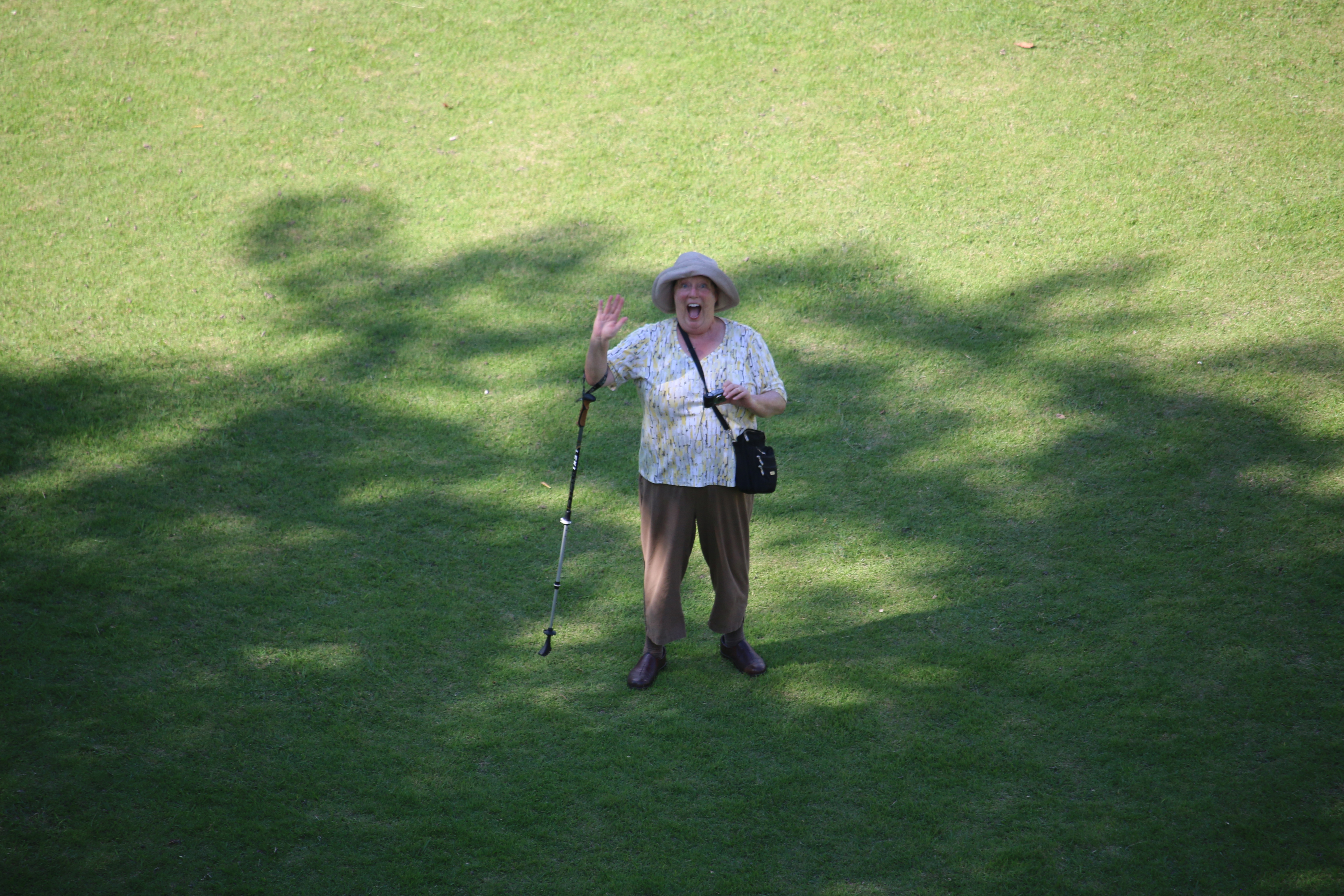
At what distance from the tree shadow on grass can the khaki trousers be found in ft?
1.11

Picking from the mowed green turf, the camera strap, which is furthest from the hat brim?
the mowed green turf

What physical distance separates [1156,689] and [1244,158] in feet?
17.4

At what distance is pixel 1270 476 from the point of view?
5.85 meters

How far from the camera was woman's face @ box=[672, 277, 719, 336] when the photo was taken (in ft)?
14.1

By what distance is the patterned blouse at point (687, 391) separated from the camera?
4.33m

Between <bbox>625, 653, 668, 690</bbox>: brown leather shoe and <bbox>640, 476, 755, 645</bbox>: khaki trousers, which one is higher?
<bbox>640, 476, 755, 645</bbox>: khaki trousers

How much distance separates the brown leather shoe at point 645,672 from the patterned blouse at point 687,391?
94 cm

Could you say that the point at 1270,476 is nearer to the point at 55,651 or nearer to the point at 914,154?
the point at 914,154

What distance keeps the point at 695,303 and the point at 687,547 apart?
3.51 ft

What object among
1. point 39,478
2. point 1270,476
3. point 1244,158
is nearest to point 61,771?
point 39,478

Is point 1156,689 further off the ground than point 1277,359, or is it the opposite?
point 1277,359

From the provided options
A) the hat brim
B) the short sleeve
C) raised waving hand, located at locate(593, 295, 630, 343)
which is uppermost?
the hat brim

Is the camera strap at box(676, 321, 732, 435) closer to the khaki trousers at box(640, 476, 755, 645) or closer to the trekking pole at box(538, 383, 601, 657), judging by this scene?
the khaki trousers at box(640, 476, 755, 645)

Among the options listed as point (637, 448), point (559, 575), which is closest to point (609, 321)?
point (559, 575)
